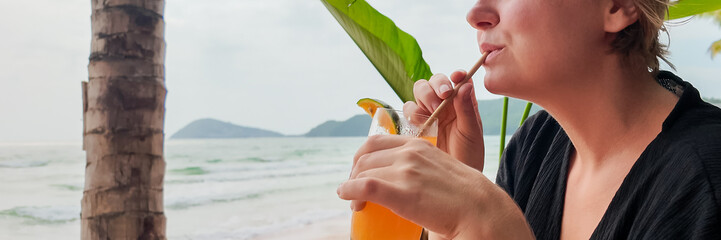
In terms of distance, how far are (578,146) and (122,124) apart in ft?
6.13

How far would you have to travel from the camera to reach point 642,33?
84 cm

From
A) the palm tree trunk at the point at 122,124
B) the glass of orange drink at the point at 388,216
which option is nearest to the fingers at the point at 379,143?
the glass of orange drink at the point at 388,216

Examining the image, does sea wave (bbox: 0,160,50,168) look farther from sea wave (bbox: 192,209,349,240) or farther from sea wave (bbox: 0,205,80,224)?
sea wave (bbox: 192,209,349,240)

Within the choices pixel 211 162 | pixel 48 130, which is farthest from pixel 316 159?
pixel 48 130

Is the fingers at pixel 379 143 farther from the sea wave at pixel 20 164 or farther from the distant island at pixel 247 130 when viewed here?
the distant island at pixel 247 130

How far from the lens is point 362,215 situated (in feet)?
2.44

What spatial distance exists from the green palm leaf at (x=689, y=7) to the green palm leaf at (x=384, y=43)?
54cm

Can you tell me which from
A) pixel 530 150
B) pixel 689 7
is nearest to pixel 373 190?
pixel 530 150

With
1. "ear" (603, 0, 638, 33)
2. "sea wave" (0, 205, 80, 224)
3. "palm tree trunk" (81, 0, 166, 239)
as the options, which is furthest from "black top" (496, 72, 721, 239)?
"sea wave" (0, 205, 80, 224)

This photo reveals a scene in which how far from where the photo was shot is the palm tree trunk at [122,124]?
7.27 feet

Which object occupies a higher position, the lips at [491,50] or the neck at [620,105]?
the lips at [491,50]

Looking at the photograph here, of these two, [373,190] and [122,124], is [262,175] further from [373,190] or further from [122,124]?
[373,190]

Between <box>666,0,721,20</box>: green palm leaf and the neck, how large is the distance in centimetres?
39

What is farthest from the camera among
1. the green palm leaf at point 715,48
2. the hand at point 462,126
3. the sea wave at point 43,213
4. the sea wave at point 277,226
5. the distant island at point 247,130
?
the distant island at point 247,130
